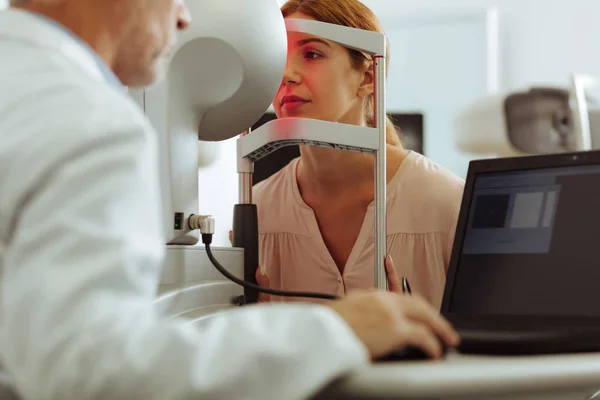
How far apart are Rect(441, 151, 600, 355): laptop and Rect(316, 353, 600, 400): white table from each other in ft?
0.47

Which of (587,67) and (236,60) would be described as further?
(587,67)

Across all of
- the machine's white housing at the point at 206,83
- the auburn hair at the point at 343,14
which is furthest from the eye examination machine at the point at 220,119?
the auburn hair at the point at 343,14

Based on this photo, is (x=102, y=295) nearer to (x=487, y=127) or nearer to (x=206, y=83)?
(x=206, y=83)

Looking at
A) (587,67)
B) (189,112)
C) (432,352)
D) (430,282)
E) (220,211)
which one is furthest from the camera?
(587,67)

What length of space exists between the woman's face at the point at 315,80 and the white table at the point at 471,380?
33.0 inches

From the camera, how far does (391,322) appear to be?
0.55m

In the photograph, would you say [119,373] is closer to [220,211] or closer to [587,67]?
[220,211]

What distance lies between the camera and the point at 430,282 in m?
1.28

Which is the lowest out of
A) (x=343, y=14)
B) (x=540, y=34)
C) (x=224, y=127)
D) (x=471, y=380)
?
(x=471, y=380)

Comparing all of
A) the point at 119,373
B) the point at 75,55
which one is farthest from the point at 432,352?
Answer: the point at 75,55

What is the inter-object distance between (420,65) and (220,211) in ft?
5.23

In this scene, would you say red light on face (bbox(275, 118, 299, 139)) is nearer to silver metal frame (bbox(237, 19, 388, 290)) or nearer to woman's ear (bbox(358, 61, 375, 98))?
silver metal frame (bbox(237, 19, 388, 290))

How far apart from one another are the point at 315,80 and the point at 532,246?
0.62 m

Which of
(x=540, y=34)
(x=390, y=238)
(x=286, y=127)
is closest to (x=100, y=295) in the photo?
(x=286, y=127)
